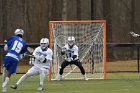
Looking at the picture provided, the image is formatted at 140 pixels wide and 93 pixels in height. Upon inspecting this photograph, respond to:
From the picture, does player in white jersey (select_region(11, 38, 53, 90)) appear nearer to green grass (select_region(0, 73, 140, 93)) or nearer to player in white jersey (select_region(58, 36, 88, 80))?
green grass (select_region(0, 73, 140, 93))

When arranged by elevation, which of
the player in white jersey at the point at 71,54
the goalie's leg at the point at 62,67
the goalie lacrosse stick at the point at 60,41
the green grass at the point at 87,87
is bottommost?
the green grass at the point at 87,87

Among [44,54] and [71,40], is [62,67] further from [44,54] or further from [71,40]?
[44,54]

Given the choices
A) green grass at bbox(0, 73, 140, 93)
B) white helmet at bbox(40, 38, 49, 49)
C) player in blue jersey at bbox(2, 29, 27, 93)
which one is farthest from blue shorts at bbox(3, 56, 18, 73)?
white helmet at bbox(40, 38, 49, 49)

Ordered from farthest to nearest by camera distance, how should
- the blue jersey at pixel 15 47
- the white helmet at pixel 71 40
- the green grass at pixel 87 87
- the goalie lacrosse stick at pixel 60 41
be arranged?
the goalie lacrosse stick at pixel 60 41 → the white helmet at pixel 71 40 → the green grass at pixel 87 87 → the blue jersey at pixel 15 47

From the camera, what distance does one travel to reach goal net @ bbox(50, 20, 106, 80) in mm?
20984

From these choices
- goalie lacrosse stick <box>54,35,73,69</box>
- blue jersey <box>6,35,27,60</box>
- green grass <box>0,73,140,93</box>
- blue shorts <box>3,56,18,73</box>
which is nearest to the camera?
blue shorts <box>3,56,18,73</box>

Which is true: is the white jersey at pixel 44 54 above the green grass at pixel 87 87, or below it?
above

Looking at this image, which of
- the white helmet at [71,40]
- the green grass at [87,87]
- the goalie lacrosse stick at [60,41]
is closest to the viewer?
the green grass at [87,87]

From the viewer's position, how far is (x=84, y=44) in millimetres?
21750

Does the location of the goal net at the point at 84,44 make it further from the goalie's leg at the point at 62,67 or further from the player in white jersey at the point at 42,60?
the player in white jersey at the point at 42,60

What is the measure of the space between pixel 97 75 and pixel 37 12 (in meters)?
14.3

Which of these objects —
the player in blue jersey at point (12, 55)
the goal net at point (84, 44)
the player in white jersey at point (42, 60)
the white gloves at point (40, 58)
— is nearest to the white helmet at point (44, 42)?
the player in white jersey at point (42, 60)

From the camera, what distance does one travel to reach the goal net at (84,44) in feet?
68.8

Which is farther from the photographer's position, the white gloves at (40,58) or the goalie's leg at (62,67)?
the goalie's leg at (62,67)
